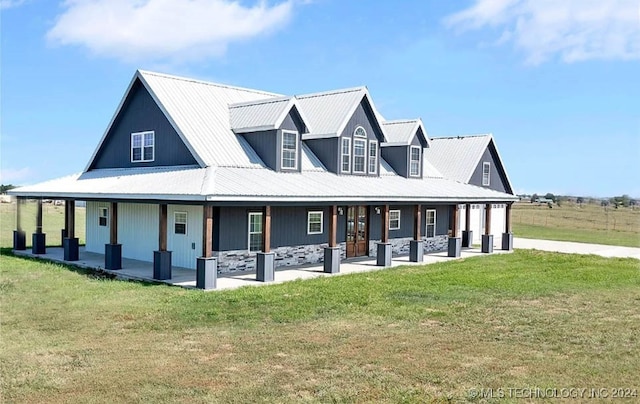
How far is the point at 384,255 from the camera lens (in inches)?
840

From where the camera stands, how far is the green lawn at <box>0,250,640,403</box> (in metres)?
7.95

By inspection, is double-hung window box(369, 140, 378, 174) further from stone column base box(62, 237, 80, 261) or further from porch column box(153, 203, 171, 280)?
stone column base box(62, 237, 80, 261)

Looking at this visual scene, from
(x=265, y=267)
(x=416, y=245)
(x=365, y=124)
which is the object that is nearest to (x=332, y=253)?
(x=265, y=267)

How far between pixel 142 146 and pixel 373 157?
9.50 metres

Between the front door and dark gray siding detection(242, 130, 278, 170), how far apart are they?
405cm

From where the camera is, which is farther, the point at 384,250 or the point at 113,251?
the point at 384,250

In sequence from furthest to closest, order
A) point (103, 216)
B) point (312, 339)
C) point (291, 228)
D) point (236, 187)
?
point (103, 216), point (291, 228), point (236, 187), point (312, 339)

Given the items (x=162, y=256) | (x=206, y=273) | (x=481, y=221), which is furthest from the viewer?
(x=481, y=221)

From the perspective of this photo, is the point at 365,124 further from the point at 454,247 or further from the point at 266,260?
the point at 266,260

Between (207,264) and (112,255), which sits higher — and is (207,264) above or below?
above

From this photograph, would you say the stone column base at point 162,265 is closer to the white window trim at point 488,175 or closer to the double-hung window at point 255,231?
the double-hung window at point 255,231

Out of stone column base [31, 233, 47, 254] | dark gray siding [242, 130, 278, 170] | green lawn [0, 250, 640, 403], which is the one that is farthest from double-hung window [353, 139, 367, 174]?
stone column base [31, 233, 47, 254]

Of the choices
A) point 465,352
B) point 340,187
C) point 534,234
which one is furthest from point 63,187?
point 534,234

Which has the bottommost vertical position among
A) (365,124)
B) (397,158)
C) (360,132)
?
(397,158)
